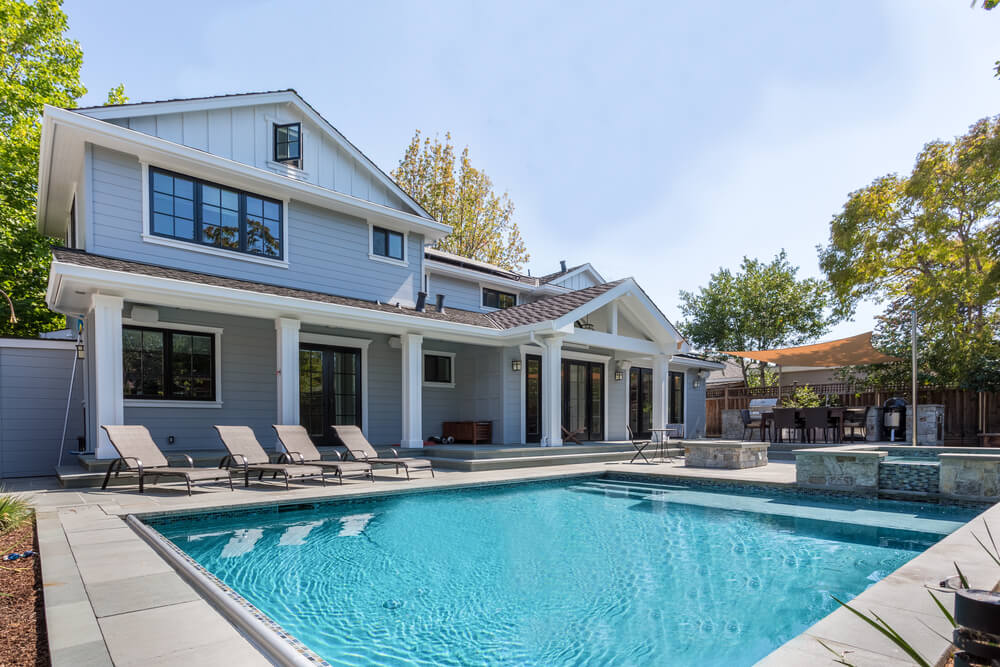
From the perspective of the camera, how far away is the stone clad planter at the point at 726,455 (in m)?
11.8

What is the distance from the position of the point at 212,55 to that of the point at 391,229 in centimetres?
578

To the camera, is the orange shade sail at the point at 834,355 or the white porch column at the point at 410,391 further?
the orange shade sail at the point at 834,355

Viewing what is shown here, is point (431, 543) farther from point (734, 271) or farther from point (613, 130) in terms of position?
point (734, 271)

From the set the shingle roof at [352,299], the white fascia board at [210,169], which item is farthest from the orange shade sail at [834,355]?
the white fascia board at [210,169]

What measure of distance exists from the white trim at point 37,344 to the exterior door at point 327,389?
13.7 ft

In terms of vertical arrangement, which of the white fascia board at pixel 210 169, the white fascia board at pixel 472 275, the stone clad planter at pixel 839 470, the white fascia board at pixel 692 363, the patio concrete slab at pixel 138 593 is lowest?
the stone clad planter at pixel 839 470

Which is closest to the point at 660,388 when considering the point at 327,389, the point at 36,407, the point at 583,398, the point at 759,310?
the point at 583,398

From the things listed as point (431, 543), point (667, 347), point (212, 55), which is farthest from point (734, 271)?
point (431, 543)

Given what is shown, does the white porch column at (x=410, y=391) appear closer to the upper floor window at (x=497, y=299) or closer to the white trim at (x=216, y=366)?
the white trim at (x=216, y=366)

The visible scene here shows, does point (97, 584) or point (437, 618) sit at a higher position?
point (97, 584)

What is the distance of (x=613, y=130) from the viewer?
621 inches

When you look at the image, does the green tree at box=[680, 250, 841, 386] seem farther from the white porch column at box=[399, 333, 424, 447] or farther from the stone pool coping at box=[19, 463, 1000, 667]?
the stone pool coping at box=[19, 463, 1000, 667]

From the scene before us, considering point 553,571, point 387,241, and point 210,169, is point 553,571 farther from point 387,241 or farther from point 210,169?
point 387,241

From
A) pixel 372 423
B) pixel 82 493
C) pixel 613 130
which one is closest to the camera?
pixel 82 493
